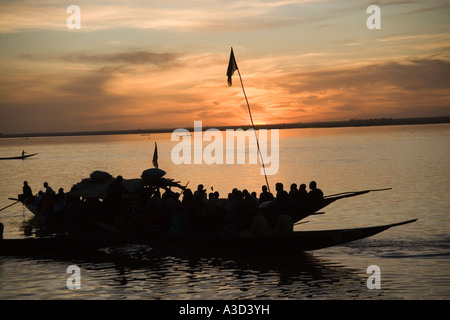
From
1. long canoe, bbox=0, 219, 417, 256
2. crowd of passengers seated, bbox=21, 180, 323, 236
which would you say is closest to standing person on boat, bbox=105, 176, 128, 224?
crowd of passengers seated, bbox=21, 180, 323, 236

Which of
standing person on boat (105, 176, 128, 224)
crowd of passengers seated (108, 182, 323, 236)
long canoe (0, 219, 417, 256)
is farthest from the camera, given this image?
standing person on boat (105, 176, 128, 224)

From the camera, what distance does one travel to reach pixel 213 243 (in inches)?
807

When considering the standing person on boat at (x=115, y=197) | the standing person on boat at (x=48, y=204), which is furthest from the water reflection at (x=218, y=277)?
the standing person on boat at (x=48, y=204)

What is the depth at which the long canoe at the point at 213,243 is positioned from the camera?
64.2 feet

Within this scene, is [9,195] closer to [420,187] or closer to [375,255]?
[420,187]

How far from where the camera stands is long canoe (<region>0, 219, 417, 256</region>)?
19562mm

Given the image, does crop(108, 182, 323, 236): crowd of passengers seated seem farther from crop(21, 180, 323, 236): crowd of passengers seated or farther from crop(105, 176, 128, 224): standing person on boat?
crop(105, 176, 128, 224): standing person on boat

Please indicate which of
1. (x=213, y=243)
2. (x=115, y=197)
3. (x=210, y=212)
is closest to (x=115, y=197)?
(x=115, y=197)

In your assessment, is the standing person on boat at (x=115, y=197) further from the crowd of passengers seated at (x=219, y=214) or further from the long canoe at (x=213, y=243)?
the long canoe at (x=213, y=243)

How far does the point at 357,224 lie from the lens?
27594 millimetres

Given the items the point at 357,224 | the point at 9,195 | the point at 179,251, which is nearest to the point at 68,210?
the point at 179,251

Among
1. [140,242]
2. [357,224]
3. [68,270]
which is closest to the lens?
[68,270]

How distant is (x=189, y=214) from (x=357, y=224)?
9.71 m

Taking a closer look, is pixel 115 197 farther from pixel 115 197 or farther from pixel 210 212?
pixel 210 212
